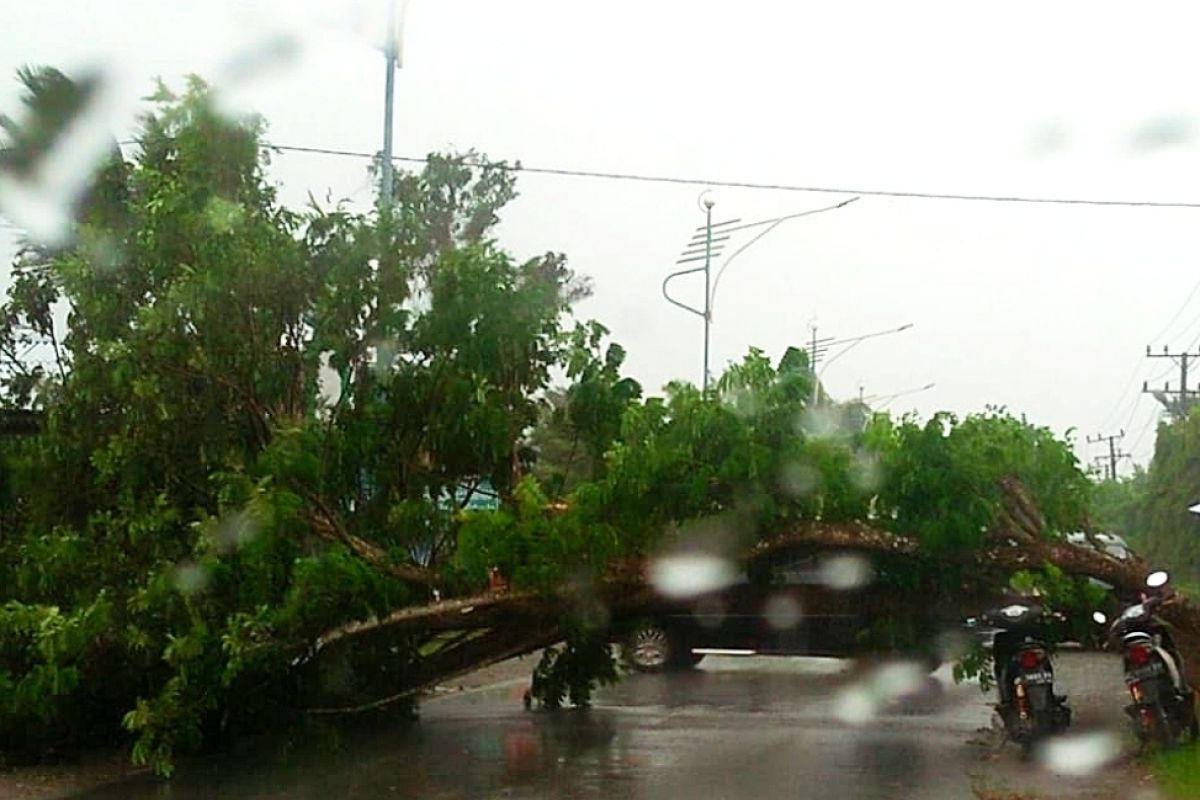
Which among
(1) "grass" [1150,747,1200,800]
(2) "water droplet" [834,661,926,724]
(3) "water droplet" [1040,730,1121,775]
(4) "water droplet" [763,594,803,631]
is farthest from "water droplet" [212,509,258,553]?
(2) "water droplet" [834,661,926,724]

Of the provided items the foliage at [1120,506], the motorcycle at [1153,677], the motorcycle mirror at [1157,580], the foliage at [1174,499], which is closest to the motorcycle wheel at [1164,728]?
the motorcycle at [1153,677]

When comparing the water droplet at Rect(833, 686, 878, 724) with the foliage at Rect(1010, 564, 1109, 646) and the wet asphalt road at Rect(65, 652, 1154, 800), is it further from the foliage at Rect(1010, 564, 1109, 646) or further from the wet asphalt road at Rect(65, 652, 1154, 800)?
the foliage at Rect(1010, 564, 1109, 646)

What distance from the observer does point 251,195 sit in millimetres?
12961

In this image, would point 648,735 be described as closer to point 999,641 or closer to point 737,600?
point 737,600

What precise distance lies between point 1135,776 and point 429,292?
20.4 ft

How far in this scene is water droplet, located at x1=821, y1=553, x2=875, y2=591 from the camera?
40.2 ft

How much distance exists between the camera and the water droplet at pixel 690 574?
463 inches

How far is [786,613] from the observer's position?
14.8 m

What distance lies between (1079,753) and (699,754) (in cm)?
283

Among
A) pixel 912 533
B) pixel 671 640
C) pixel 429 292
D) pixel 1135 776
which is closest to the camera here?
pixel 1135 776

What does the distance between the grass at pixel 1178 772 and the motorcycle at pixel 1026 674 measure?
0.89m

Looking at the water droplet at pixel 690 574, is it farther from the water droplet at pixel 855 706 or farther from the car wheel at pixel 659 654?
the car wheel at pixel 659 654

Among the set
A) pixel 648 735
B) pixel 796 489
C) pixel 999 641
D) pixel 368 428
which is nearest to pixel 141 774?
pixel 368 428

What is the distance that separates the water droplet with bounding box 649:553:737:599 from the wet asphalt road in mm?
1293
